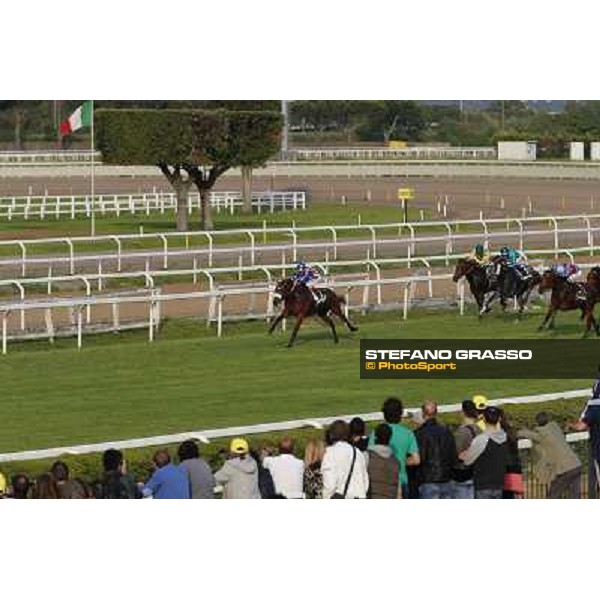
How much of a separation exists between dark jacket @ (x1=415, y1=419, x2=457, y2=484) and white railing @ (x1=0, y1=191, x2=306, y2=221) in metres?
12.9

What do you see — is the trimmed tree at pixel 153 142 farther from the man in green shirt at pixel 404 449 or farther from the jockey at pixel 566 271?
the man in green shirt at pixel 404 449

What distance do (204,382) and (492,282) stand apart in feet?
16.5

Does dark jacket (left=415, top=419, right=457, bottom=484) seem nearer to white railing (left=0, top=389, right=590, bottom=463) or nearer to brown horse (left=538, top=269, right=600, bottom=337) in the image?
white railing (left=0, top=389, right=590, bottom=463)

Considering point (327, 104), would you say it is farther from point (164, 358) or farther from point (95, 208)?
point (95, 208)

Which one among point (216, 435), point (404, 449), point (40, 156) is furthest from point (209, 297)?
point (404, 449)

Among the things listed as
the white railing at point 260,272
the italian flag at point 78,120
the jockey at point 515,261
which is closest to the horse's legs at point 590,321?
the jockey at point 515,261

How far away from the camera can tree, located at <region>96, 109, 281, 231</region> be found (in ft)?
85.3

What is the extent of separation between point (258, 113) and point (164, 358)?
6033mm

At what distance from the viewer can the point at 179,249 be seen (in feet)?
86.3

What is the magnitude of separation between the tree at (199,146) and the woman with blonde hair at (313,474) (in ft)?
39.0

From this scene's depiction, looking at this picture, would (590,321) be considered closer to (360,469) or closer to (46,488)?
(360,469)

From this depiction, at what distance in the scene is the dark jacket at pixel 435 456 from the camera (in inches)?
542

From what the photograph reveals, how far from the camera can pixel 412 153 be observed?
22844 millimetres

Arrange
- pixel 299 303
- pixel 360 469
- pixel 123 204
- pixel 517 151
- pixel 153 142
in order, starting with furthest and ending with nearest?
pixel 123 204, pixel 153 142, pixel 517 151, pixel 299 303, pixel 360 469
